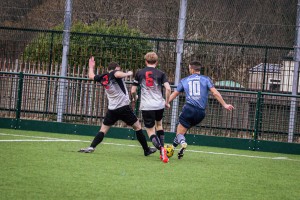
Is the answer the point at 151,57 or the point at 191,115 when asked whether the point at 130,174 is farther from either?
the point at 151,57

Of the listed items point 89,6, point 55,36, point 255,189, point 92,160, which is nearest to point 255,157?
point 92,160

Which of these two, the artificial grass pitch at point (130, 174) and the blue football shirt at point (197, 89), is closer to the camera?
the artificial grass pitch at point (130, 174)

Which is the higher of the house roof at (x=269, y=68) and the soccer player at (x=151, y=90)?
the house roof at (x=269, y=68)

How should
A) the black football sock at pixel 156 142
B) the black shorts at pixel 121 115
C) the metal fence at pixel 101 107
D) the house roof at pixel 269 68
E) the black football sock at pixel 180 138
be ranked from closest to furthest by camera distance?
1. the black football sock at pixel 156 142
2. the black football sock at pixel 180 138
3. the black shorts at pixel 121 115
4. the metal fence at pixel 101 107
5. the house roof at pixel 269 68

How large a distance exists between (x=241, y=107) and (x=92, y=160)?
6.71 meters

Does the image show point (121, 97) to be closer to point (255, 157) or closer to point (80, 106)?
point (255, 157)

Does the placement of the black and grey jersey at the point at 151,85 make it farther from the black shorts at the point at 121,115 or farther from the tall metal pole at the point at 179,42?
the tall metal pole at the point at 179,42

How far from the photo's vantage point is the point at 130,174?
9633mm

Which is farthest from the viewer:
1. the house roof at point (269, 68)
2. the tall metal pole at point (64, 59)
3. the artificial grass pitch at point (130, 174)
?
the tall metal pole at point (64, 59)

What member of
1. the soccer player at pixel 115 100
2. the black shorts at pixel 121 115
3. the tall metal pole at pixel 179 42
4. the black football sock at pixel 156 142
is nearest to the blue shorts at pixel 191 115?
the black football sock at pixel 156 142

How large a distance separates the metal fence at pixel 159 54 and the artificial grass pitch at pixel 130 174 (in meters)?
3.30

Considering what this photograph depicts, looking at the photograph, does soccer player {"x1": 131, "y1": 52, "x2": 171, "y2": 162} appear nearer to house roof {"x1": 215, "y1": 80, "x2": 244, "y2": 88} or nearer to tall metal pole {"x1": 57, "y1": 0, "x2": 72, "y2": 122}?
house roof {"x1": 215, "y1": 80, "x2": 244, "y2": 88}

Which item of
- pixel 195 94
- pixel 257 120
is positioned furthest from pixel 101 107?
pixel 195 94

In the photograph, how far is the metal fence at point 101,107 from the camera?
16.8m
